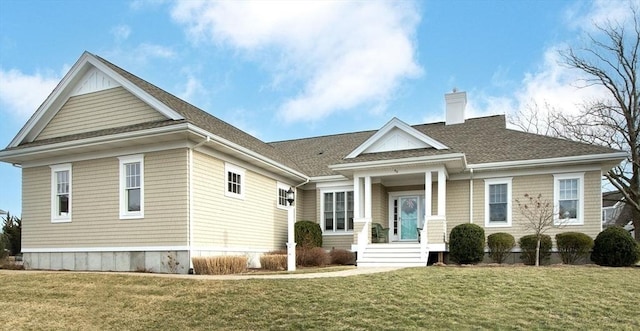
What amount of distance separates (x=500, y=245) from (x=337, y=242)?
249 inches

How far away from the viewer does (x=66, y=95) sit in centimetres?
1566

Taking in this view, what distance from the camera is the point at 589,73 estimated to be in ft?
89.4

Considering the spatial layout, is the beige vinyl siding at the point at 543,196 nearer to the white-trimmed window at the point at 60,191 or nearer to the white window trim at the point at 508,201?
the white window trim at the point at 508,201

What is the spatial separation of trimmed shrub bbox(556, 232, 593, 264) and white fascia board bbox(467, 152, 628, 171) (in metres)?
2.44

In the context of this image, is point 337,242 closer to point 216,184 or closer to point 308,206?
point 308,206

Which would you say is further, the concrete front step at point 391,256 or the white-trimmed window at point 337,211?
the white-trimmed window at point 337,211

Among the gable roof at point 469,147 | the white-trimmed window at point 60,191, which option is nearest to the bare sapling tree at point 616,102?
the gable roof at point 469,147

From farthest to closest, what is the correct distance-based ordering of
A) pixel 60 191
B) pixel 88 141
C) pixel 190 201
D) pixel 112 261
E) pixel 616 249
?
pixel 60 191
pixel 616 249
pixel 112 261
pixel 88 141
pixel 190 201

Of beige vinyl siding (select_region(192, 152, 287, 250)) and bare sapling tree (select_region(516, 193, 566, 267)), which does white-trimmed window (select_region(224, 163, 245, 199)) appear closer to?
beige vinyl siding (select_region(192, 152, 287, 250))

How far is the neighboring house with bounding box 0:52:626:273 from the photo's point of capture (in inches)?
543

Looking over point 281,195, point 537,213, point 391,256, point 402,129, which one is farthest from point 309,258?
point 537,213

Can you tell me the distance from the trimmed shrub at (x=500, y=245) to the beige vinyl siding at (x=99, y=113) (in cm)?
1150

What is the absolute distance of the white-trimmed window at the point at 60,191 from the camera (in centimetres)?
1528

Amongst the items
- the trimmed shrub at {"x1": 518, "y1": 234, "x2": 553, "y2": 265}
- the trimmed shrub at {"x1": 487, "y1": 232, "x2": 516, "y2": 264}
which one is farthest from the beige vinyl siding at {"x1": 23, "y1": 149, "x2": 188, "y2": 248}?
the trimmed shrub at {"x1": 518, "y1": 234, "x2": 553, "y2": 265}
